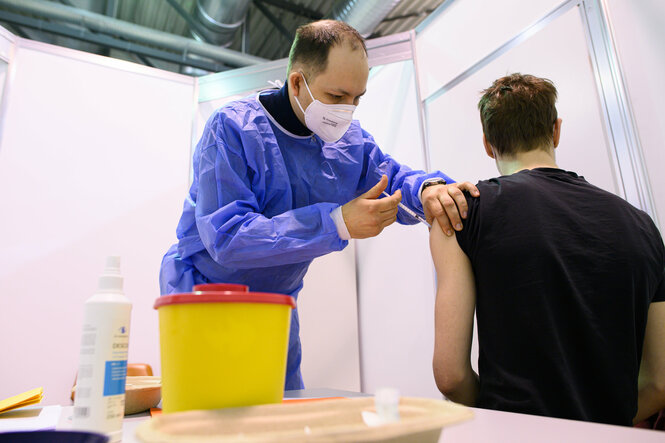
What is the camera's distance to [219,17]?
340cm

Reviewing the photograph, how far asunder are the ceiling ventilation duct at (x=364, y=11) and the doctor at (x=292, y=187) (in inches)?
75.2

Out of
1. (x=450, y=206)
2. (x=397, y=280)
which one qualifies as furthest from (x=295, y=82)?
(x=397, y=280)

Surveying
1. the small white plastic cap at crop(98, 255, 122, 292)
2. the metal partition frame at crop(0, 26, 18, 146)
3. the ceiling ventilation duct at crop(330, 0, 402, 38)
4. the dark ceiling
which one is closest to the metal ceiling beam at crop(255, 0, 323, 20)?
the dark ceiling

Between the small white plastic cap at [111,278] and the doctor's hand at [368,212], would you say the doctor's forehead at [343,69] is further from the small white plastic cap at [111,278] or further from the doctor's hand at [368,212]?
the small white plastic cap at [111,278]

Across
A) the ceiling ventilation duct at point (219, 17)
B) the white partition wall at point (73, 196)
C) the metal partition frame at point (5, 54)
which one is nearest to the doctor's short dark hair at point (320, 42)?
the white partition wall at point (73, 196)

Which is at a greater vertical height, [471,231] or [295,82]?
[295,82]

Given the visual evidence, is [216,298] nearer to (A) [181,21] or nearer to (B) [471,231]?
(B) [471,231]

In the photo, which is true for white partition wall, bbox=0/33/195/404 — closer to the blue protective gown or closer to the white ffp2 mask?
the blue protective gown

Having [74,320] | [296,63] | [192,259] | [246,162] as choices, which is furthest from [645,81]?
[74,320]

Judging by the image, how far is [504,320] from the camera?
888mm

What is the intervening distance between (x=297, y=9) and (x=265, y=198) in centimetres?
325

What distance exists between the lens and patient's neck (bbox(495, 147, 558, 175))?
3.67 ft

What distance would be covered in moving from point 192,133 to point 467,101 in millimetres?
1639

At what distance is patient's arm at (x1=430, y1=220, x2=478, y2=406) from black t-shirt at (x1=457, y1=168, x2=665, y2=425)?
0.10 feet
